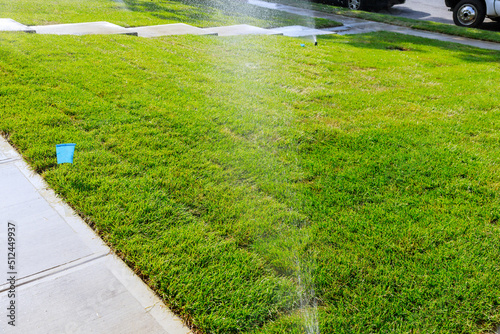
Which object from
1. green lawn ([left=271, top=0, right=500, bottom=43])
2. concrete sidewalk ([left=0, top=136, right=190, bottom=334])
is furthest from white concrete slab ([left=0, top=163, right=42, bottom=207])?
green lawn ([left=271, top=0, right=500, bottom=43])

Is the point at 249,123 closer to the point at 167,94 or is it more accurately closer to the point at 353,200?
the point at 167,94

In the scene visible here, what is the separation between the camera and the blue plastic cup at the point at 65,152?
307 centimetres

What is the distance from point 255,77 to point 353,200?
3044 millimetres

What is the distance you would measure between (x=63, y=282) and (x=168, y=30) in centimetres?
709

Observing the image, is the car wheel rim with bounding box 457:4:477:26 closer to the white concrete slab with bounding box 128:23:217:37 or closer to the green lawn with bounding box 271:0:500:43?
the green lawn with bounding box 271:0:500:43

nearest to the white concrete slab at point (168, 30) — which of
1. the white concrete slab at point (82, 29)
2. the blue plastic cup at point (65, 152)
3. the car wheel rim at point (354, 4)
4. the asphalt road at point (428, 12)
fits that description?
the white concrete slab at point (82, 29)

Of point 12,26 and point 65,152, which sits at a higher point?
point 12,26

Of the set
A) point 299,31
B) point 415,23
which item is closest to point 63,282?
point 299,31

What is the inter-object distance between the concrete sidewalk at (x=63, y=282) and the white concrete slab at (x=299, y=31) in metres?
7.50

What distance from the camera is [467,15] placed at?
35.2ft

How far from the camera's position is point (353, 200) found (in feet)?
9.26

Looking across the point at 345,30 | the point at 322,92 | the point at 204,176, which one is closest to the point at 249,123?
the point at 204,176

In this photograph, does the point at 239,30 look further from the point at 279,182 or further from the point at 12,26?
the point at 279,182

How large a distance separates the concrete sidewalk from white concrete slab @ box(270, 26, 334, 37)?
750 centimetres
